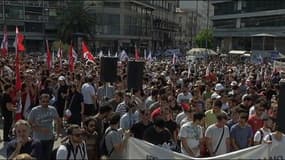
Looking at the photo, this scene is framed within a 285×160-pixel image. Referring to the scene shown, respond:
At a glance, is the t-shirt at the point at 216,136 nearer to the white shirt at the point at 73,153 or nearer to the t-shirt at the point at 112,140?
the t-shirt at the point at 112,140

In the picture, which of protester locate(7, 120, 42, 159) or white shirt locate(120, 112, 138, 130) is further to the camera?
white shirt locate(120, 112, 138, 130)

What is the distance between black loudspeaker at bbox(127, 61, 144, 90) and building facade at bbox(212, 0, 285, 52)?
5578 centimetres

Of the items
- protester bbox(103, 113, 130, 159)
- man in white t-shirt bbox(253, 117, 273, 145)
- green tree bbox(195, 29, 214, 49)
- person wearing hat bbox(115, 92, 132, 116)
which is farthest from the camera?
green tree bbox(195, 29, 214, 49)

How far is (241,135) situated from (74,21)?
64.8m

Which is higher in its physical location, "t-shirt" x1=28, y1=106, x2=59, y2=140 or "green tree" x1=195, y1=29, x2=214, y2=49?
"green tree" x1=195, y1=29, x2=214, y2=49

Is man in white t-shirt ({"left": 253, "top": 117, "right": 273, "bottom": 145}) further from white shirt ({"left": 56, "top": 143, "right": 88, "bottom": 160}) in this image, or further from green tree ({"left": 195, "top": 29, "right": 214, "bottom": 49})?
green tree ({"left": 195, "top": 29, "right": 214, "bottom": 49})

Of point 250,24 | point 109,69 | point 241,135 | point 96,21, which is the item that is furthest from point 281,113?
point 250,24

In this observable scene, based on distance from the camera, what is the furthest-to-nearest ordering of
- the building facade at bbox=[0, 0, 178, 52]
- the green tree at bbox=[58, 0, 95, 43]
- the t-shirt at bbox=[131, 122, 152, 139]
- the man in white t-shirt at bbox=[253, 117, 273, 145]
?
the building facade at bbox=[0, 0, 178, 52] < the green tree at bbox=[58, 0, 95, 43] < the t-shirt at bbox=[131, 122, 152, 139] < the man in white t-shirt at bbox=[253, 117, 273, 145]

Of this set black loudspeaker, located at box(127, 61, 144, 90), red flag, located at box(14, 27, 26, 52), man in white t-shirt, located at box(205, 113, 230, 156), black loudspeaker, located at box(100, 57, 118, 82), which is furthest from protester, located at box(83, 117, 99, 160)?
red flag, located at box(14, 27, 26, 52)

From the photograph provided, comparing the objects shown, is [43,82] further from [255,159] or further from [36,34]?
[36,34]

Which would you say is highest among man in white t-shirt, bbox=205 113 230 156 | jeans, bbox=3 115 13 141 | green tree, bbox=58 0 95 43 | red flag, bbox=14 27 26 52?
green tree, bbox=58 0 95 43

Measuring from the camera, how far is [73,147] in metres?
6.42

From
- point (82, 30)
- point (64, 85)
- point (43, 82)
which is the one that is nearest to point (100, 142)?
point (64, 85)

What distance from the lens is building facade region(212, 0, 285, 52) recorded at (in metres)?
70.4
